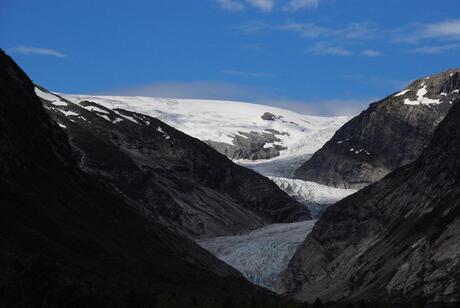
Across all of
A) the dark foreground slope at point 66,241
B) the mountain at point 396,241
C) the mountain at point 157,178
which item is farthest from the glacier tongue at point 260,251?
the dark foreground slope at point 66,241

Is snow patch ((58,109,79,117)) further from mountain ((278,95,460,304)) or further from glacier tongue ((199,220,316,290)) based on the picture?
mountain ((278,95,460,304))

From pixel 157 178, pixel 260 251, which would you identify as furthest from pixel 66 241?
pixel 157 178

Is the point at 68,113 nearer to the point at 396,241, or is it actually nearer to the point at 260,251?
the point at 260,251

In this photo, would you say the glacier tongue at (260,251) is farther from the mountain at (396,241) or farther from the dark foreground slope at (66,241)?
the dark foreground slope at (66,241)

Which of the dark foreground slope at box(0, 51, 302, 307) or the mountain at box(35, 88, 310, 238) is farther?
the mountain at box(35, 88, 310, 238)

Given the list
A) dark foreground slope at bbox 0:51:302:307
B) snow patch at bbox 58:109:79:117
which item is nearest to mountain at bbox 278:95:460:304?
dark foreground slope at bbox 0:51:302:307

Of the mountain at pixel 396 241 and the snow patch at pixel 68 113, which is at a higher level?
the snow patch at pixel 68 113

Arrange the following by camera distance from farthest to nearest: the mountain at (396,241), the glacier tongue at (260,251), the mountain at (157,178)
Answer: the mountain at (157,178), the glacier tongue at (260,251), the mountain at (396,241)
